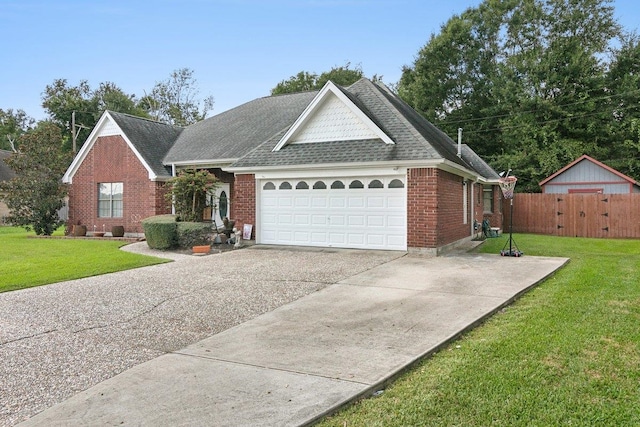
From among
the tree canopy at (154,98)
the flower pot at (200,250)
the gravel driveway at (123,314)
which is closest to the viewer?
the gravel driveway at (123,314)

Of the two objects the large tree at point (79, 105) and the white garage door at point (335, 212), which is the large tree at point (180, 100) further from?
the white garage door at point (335, 212)

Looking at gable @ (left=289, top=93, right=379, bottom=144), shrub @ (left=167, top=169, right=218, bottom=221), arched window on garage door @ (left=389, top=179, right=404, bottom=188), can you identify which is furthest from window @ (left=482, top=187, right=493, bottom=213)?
shrub @ (left=167, top=169, right=218, bottom=221)

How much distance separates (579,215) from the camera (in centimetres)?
2072

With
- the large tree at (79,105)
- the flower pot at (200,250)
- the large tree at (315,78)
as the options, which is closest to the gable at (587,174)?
the flower pot at (200,250)

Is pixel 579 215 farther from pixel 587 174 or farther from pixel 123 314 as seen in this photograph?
pixel 123 314

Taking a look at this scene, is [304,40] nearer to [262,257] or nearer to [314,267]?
[262,257]

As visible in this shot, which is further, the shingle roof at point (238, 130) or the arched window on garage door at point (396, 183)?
the shingle roof at point (238, 130)

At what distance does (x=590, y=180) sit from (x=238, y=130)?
18.6 metres

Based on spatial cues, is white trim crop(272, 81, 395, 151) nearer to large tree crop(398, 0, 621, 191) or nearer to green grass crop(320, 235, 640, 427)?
green grass crop(320, 235, 640, 427)

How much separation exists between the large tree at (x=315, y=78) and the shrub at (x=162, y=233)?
29.3 meters

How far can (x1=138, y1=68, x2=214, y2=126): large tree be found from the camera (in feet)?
158

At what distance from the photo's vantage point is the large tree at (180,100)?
4816 cm

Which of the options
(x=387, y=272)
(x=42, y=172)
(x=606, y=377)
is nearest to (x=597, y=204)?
(x=387, y=272)

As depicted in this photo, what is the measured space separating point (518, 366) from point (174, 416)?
3130mm
